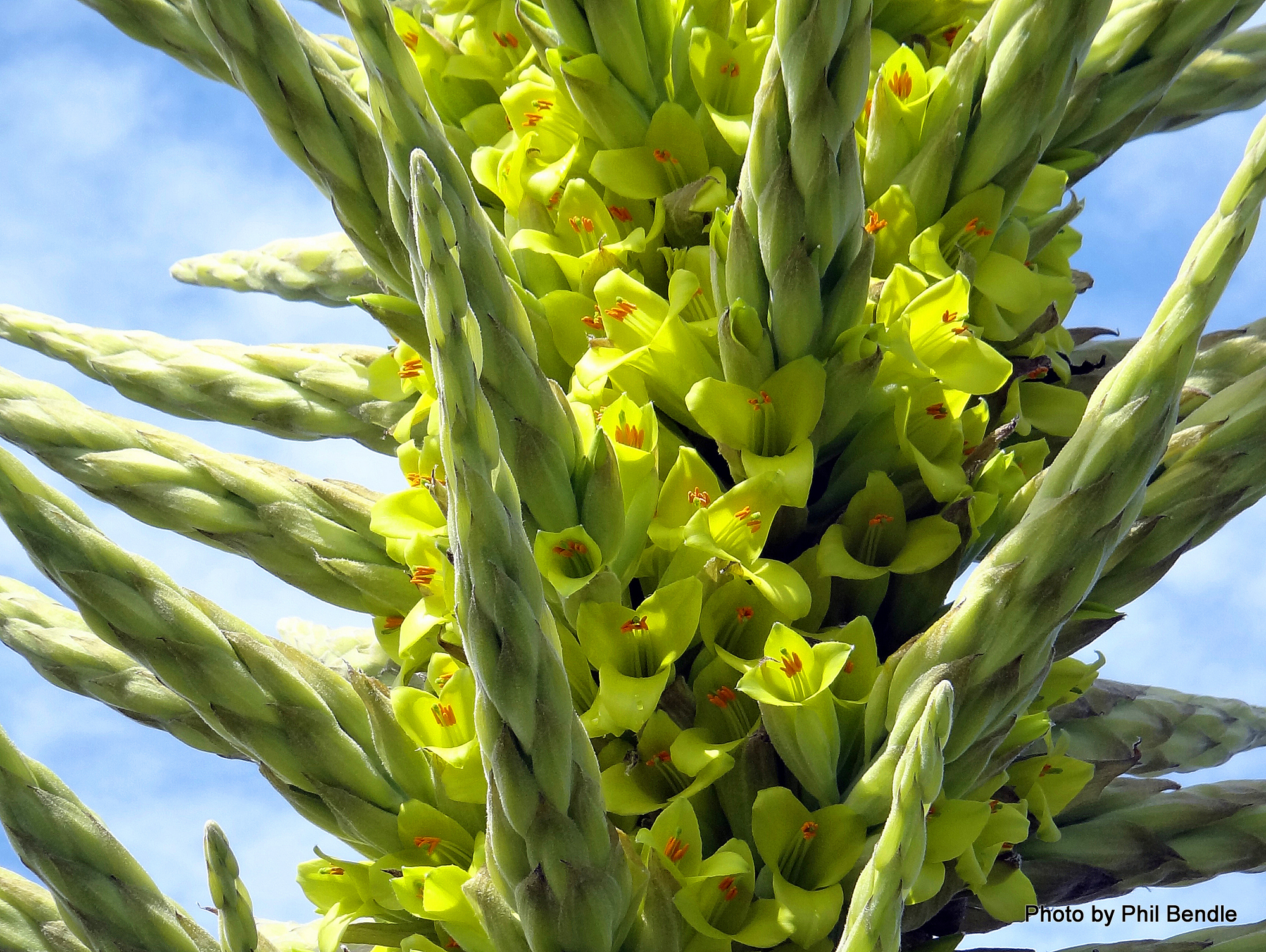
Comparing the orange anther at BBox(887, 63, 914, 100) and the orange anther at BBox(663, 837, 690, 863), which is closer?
the orange anther at BBox(663, 837, 690, 863)

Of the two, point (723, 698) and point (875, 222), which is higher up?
point (875, 222)

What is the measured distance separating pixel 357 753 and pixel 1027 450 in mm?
431

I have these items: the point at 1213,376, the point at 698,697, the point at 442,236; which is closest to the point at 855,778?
the point at 698,697

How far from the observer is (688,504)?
2.19 ft

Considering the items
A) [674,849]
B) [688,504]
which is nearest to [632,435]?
[688,504]

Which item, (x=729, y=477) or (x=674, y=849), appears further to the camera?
(x=729, y=477)

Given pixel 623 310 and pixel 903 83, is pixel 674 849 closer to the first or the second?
pixel 623 310

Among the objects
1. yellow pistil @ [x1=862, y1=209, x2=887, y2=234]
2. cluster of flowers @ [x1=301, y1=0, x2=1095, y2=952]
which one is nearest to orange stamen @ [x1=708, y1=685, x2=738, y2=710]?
cluster of flowers @ [x1=301, y1=0, x2=1095, y2=952]

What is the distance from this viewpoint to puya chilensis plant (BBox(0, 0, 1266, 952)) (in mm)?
561

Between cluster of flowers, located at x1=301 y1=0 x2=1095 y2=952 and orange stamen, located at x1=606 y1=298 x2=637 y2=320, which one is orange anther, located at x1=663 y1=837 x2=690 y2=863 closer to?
cluster of flowers, located at x1=301 y1=0 x2=1095 y2=952

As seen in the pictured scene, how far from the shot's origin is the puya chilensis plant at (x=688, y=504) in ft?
1.84

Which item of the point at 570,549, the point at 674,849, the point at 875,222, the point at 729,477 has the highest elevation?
the point at 875,222

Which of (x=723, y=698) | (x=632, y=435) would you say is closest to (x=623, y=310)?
(x=632, y=435)

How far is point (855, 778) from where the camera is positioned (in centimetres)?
64
